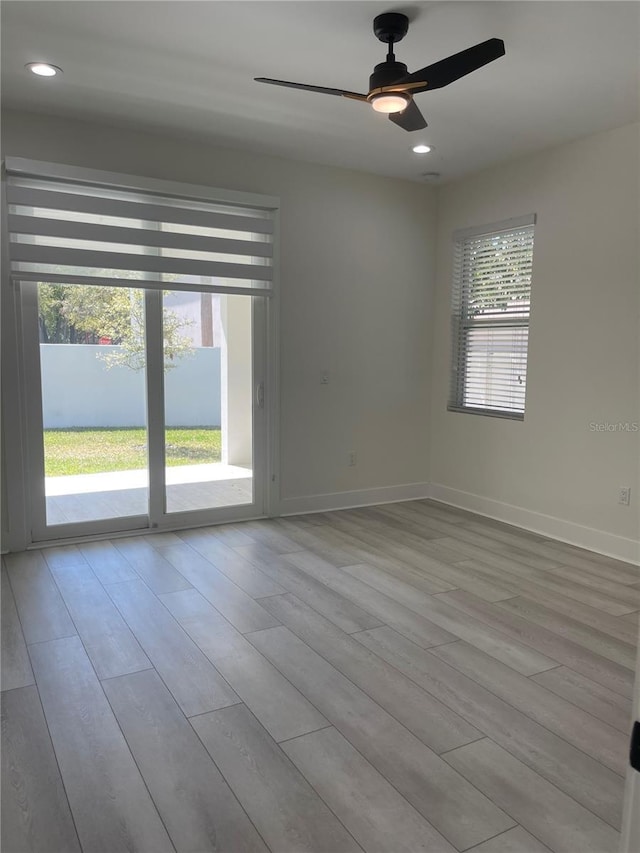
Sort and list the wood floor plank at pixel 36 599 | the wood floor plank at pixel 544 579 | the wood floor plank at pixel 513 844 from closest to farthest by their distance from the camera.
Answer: the wood floor plank at pixel 513 844
the wood floor plank at pixel 36 599
the wood floor plank at pixel 544 579

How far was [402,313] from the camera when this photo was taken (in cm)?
542

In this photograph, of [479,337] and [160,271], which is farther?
[479,337]

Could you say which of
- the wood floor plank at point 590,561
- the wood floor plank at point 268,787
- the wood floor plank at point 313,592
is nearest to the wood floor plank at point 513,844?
the wood floor plank at point 268,787

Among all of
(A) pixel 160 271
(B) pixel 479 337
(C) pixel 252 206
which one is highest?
(C) pixel 252 206

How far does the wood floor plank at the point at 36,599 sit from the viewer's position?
9.64 ft

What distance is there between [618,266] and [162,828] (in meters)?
3.92

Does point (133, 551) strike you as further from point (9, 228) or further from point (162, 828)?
point (162, 828)

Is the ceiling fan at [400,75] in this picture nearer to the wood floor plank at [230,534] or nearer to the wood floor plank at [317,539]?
the wood floor plank at [317,539]

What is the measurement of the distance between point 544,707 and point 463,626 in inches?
27.5

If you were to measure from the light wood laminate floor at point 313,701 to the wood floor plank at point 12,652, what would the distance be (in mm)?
13

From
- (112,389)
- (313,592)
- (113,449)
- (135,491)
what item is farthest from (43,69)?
(313,592)

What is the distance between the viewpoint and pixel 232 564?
12.7 ft

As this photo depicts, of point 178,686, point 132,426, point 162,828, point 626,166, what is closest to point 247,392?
point 132,426

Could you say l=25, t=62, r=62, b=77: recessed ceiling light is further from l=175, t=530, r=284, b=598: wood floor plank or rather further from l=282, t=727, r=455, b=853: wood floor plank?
l=282, t=727, r=455, b=853: wood floor plank
